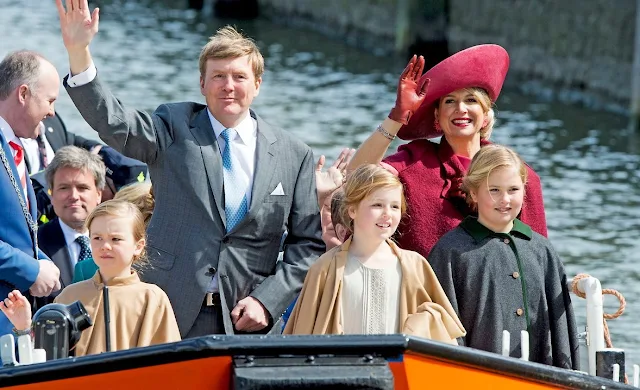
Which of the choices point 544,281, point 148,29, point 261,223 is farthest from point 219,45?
point 148,29

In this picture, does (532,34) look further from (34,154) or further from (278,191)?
(278,191)

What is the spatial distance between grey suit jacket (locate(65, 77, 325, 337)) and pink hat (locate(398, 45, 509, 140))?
727mm

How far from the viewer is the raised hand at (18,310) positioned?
16.5 feet

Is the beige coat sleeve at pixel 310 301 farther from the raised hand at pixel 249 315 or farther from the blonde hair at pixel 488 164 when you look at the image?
the blonde hair at pixel 488 164

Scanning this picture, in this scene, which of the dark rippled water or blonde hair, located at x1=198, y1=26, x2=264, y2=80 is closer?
blonde hair, located at x1=198, y1=26, x2=264, y2=80

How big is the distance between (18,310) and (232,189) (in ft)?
2.95

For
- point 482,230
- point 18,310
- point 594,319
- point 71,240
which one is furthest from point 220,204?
point 594,319

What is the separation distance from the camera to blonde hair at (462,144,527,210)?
5.44m

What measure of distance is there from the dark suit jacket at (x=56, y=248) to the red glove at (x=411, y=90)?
160 cm

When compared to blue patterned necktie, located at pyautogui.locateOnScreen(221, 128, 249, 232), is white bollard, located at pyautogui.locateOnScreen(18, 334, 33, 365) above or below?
below

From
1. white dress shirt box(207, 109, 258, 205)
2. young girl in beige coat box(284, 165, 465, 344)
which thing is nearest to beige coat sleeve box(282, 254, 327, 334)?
young girl in beige coat box(284, 165, 465, 344)

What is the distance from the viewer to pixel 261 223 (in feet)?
17.9

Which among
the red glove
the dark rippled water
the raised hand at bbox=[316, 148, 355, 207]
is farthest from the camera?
the dark rippled water

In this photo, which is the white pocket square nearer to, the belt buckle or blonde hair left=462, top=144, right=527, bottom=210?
the belt buckle
